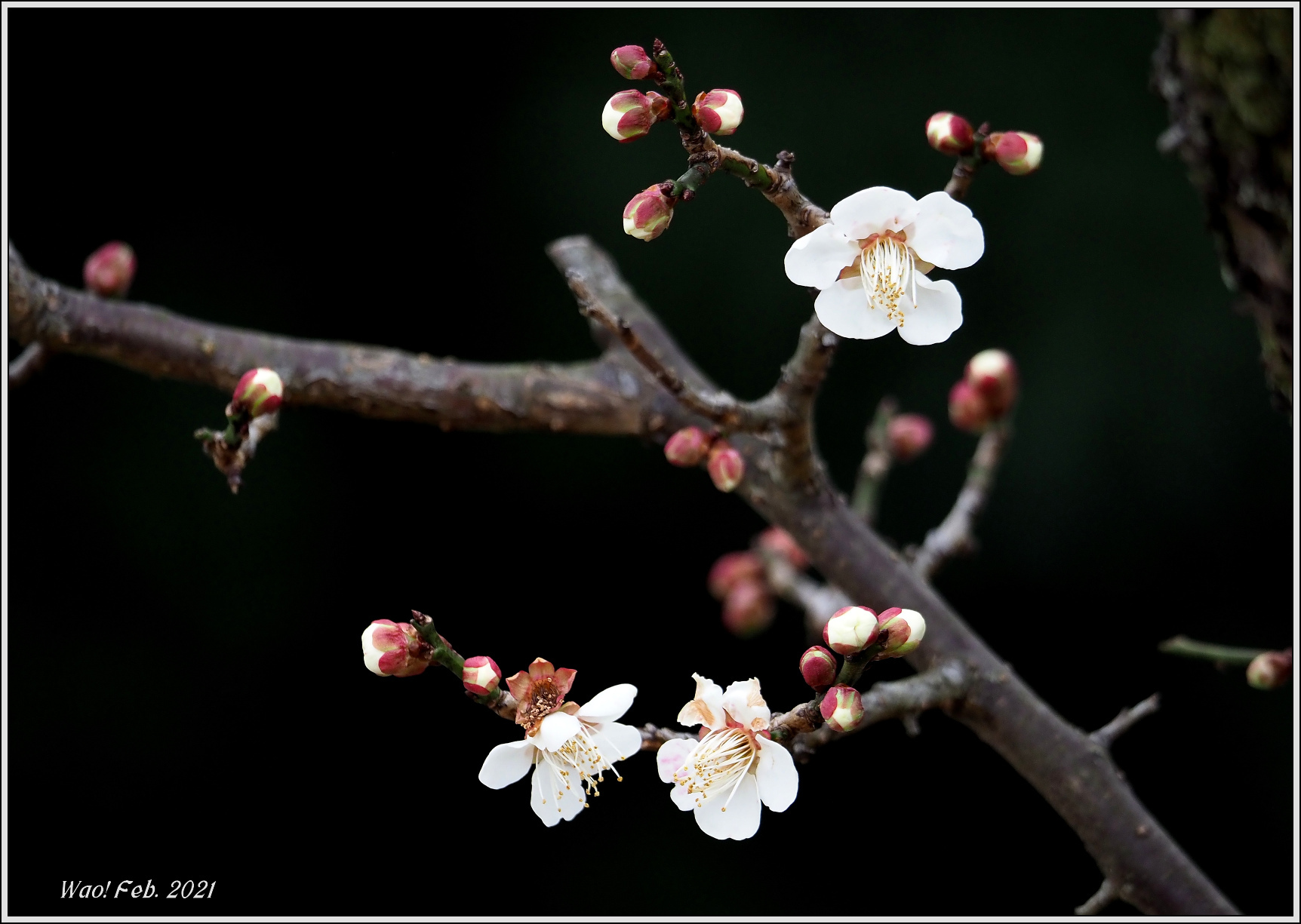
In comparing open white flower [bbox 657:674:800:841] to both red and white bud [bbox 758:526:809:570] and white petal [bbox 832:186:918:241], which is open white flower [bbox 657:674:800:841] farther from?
red and white bud [bbox 758:526:809:570]

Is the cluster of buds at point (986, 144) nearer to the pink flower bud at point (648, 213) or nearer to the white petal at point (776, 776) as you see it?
the pink flower bud at point (648, 213)

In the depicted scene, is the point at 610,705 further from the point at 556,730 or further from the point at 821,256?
the point at 821,256

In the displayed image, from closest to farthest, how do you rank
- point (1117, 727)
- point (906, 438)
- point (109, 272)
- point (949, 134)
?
point (949, 134) → point (1117, 727) → point (109, 272) → point (906, 438)

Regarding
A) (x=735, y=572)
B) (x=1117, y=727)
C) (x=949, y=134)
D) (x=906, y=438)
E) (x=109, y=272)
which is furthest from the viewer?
(x=735, y=572)

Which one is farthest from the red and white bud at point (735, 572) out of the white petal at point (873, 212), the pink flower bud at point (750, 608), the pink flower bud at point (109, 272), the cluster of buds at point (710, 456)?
the white petal at point (873, 212)

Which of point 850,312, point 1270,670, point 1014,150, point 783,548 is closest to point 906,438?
point 783,548

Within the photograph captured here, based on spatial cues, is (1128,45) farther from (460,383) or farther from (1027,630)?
(460,383)
